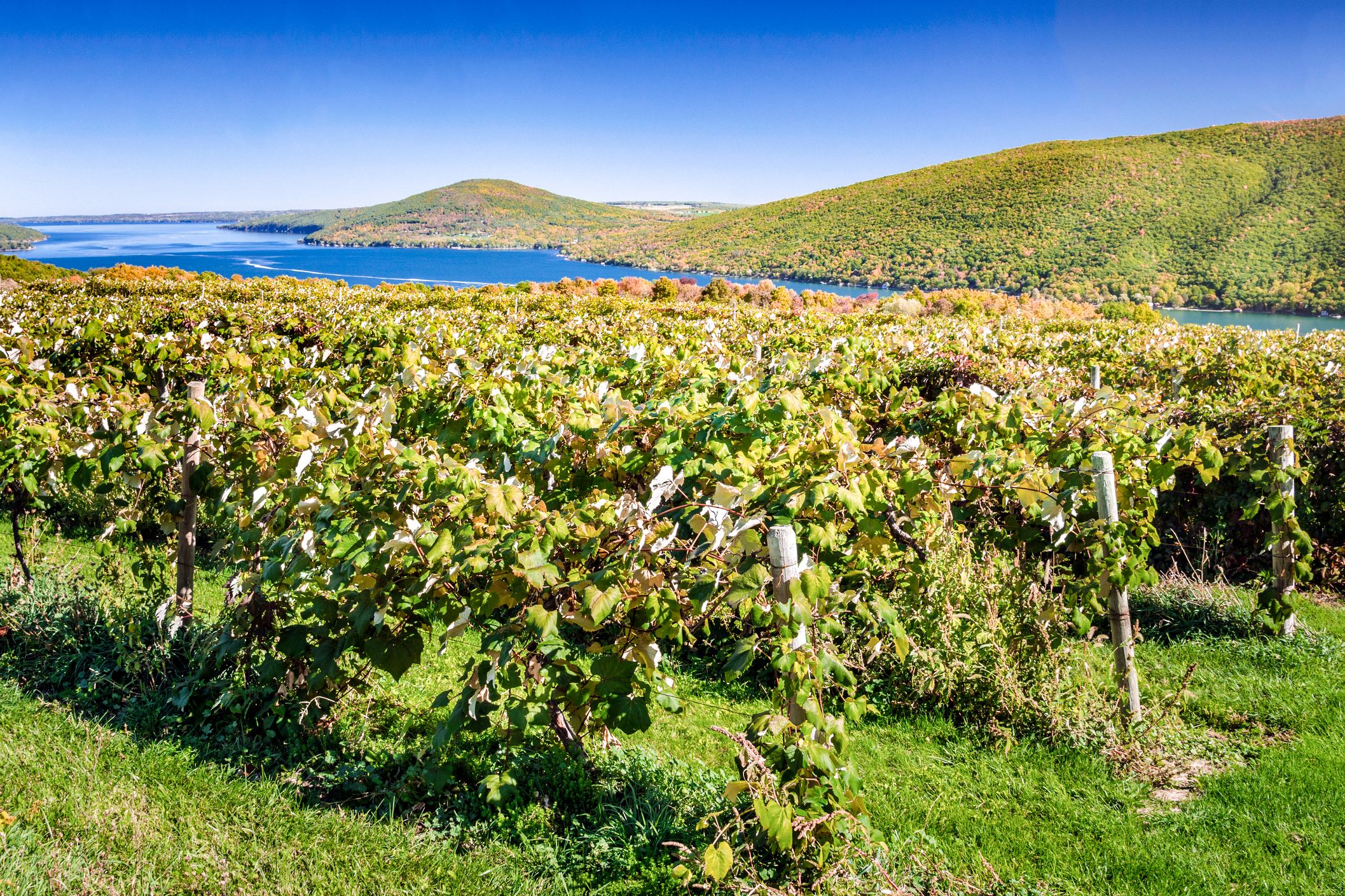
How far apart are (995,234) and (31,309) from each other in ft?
246

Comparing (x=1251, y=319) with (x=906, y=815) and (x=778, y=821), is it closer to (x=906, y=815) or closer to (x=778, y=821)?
(x=906, y=815)

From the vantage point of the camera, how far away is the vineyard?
2090 millimetres

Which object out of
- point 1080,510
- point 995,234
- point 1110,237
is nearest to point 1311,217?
point 1110,237

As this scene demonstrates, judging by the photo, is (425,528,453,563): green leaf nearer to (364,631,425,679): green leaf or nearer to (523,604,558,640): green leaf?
(523,604,558,640): green leaf

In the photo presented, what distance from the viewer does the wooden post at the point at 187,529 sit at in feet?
10.8

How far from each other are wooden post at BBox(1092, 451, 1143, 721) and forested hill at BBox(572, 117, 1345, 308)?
61.2 m

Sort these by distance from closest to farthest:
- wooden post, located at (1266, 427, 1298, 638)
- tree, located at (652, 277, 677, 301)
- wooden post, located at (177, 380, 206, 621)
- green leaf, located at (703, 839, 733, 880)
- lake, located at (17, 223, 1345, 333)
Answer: green leaf, located at (703, 839, 733, 880) < wooden post, located at (177, 380, 206, 621) < wooden post, located at (1266, 427, 1298, 638) < tree, located at (652, 277, 677, 301) < lake, located at (17, 223, 1345, 333)

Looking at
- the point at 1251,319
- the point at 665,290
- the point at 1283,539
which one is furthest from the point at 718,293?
the point at 1251,319

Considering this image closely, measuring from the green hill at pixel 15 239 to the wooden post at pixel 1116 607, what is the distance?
155m

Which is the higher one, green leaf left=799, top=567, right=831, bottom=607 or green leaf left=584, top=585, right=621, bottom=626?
green leaf left=799, top=567, right=831, bottom=607

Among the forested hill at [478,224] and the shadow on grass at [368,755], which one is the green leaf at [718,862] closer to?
the shadow on grass at [368,755]

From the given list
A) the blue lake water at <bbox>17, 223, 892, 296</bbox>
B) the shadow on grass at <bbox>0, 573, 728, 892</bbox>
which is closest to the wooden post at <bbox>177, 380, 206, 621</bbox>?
the shadow on grass at <bbox>0, 573, 728, 892</bbox>

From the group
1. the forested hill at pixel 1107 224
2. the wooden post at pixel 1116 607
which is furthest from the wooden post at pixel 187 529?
the forested hill at pixel 1107 224

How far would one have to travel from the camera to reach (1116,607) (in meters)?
3.29
